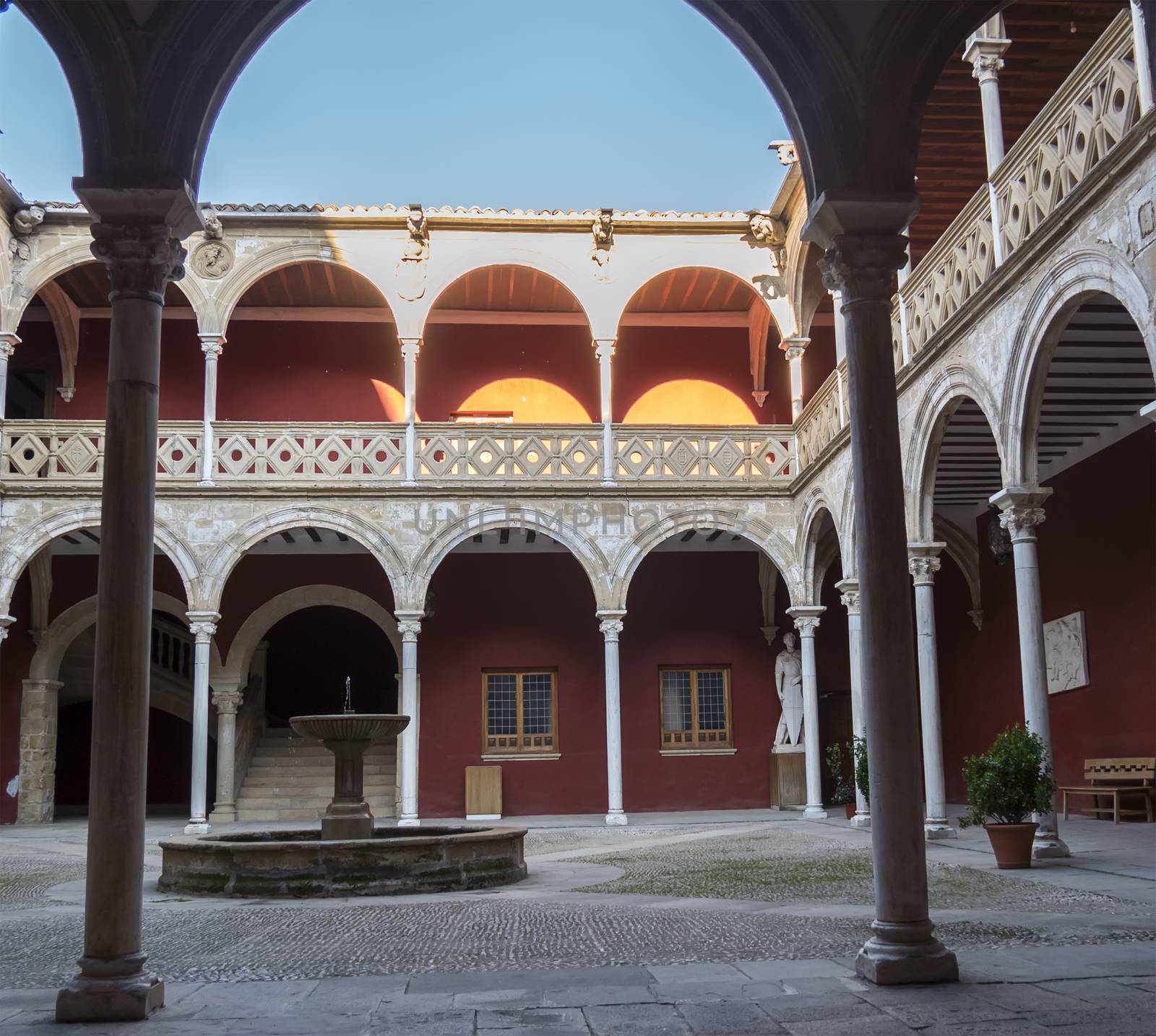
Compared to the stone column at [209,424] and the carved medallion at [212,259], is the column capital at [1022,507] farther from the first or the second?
the carved medallion at [212,259]

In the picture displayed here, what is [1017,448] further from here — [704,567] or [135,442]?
[704,567]

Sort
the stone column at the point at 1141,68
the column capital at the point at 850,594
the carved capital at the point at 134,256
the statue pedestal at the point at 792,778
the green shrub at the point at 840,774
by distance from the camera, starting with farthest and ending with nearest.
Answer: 1. the statue pedestal at the point at 792,778
2. the column capital at the point at 850,594
3. the green shrub at the point at 840,774
4. the stone column at the point at 1141,68
5. the carved capital at the point at 134,256

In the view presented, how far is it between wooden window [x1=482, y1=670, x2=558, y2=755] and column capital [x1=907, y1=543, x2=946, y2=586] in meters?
7.59

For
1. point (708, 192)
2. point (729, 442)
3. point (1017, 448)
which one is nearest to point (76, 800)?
point (729, 442)

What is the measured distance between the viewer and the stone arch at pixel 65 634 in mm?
17922

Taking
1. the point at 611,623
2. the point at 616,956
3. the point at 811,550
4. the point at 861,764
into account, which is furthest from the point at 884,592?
the point at 811,550

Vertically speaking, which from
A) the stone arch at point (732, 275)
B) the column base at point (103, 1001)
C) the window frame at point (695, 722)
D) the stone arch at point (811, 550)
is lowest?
the column base at point (103, 1001)

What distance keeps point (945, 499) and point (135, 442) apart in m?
13.2

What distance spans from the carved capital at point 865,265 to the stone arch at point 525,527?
11.4 metres

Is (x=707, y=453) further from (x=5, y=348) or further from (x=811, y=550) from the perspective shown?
(x=5, y=348)

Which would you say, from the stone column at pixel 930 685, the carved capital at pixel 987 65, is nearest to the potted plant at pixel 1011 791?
the stone column at pixel 930 685

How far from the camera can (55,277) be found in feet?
55.5

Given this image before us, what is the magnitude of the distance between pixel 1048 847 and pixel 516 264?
10.7 m

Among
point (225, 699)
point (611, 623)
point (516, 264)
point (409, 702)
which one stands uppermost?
point (516, 264)
